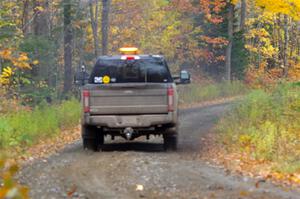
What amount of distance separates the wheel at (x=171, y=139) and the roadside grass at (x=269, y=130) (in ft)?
4.14

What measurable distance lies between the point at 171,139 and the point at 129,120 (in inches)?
47.8

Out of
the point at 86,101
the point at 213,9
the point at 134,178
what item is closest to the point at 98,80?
the point at 86,101

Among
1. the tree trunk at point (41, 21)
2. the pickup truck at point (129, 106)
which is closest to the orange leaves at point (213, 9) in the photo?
the tree trunk at point (41, 21)

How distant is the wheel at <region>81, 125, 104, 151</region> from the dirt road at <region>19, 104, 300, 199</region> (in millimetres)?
238

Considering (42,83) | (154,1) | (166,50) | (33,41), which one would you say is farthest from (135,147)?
(154,1)

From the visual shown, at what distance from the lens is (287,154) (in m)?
10.9

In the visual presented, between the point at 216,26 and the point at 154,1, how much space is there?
1048cm

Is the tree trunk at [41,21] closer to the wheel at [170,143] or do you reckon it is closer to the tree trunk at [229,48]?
the tree trunk at [229,48]

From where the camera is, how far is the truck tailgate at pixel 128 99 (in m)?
11.9

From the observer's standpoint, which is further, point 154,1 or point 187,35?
point 154,1

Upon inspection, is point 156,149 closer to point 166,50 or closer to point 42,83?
point 42,83

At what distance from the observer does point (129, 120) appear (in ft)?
39.2

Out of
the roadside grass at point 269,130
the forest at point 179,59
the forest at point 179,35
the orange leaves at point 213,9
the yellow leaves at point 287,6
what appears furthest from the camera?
the orange leaves at point 213,9

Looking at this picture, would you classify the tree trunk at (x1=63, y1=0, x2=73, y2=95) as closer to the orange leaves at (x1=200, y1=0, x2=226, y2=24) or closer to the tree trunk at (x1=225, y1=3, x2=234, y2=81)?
the orange leaves at (x1=200, y1=0, x2=226, y2=24)
